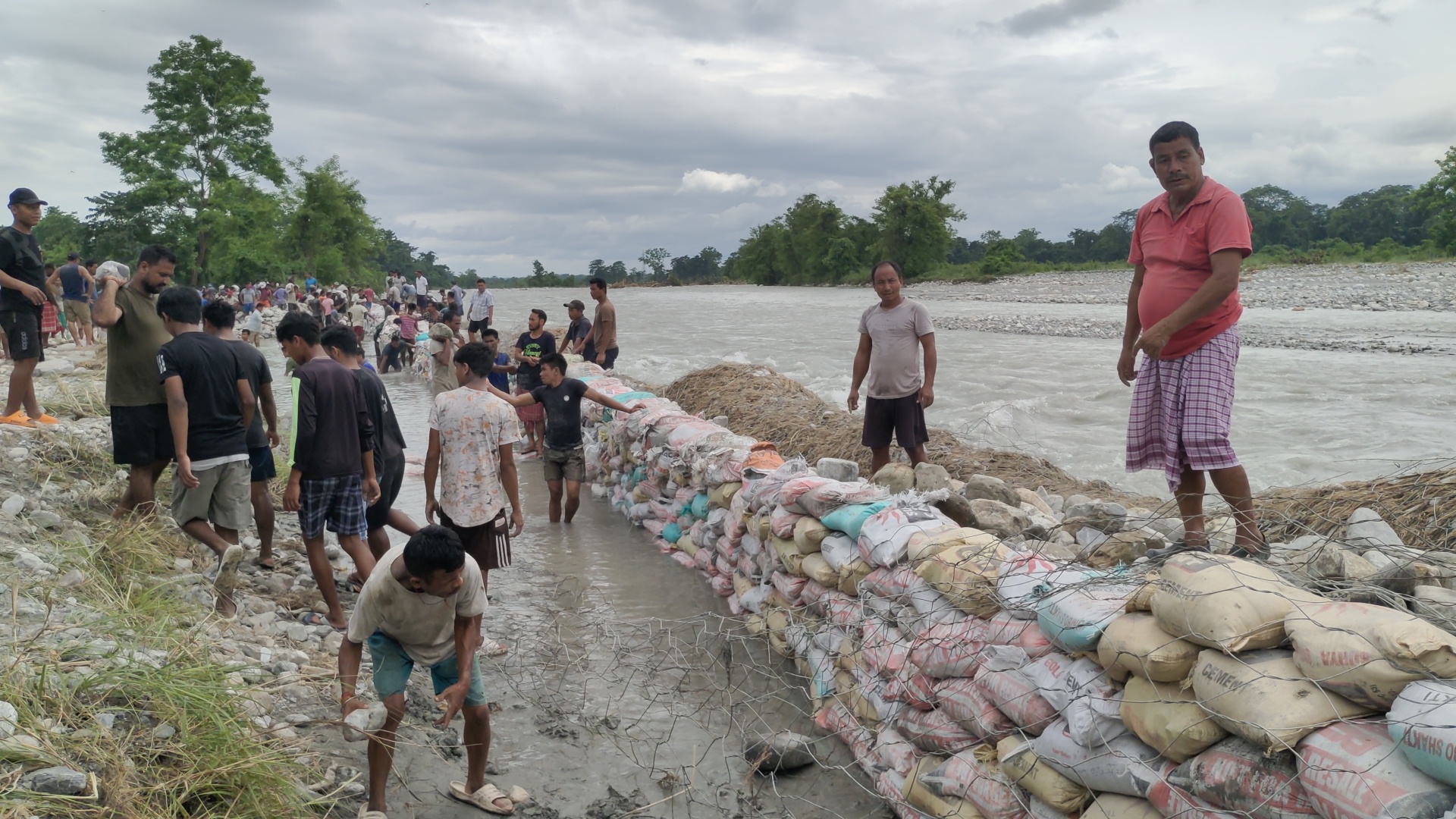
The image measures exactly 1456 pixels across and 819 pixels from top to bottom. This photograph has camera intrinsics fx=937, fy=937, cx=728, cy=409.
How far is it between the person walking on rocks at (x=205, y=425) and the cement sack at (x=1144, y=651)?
370 cm

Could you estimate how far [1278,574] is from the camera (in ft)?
8.44

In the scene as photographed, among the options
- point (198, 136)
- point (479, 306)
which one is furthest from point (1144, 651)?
point (198, 136)

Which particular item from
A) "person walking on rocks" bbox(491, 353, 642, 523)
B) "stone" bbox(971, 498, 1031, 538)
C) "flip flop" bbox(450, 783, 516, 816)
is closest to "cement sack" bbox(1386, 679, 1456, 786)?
"stone" bbox(971, 498, 1031, 538)

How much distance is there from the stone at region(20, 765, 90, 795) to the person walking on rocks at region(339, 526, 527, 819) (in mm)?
659

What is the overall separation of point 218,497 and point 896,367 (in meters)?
3.63

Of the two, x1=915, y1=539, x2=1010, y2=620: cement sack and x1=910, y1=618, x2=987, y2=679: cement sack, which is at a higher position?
x1=915, y1=539, x2=1010, y2=620: cement sack

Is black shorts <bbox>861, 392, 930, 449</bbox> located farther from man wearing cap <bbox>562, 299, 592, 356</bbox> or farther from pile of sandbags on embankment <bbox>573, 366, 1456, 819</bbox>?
man wearing cap <bbox>562, 299, 592, 356</bbox>

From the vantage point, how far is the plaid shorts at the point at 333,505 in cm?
437

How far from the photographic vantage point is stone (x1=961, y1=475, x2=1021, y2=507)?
461cm

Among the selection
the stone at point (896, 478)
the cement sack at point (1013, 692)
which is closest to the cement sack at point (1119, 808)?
the cement sack at point (1013, 692)

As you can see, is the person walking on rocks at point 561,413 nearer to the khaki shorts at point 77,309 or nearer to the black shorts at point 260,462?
the black shorts at point 260,462

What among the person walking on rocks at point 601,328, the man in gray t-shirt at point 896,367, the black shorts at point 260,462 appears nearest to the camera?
the black shorts at point 260,462

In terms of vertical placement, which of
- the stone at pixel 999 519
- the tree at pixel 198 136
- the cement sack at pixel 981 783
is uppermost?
the tree at pixel 198 136

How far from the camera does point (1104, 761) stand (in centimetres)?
233
